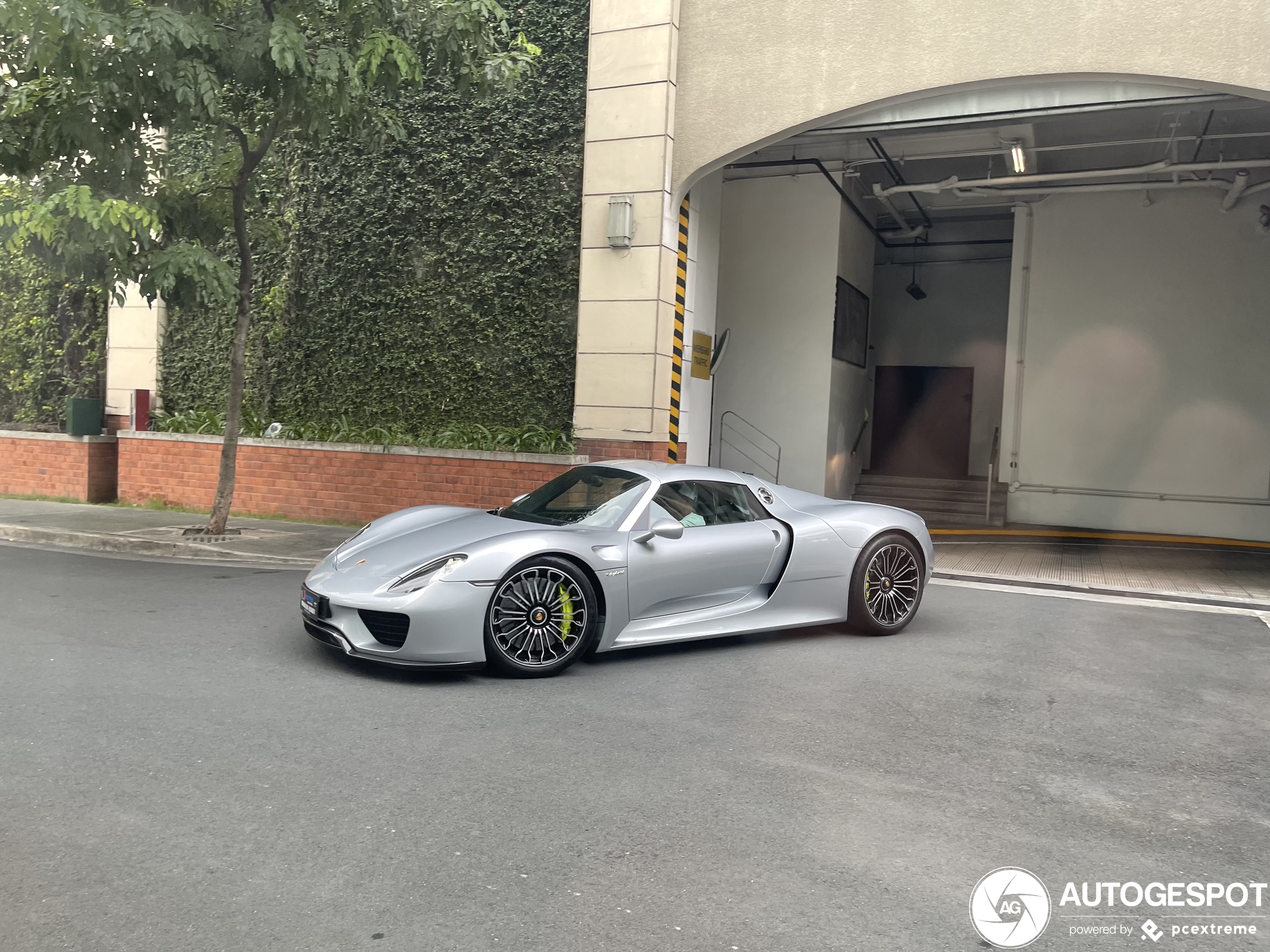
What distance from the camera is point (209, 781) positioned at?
3.99m

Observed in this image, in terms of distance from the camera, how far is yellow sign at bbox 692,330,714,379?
13.0 metres

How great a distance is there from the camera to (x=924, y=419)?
20.7m

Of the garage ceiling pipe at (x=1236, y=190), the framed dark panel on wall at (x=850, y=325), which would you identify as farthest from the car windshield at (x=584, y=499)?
the garage ceiling pipe at (x=1236, y=190)

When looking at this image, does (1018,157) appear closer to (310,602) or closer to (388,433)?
(388,433)

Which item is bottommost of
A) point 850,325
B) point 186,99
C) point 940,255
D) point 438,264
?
point 850,325

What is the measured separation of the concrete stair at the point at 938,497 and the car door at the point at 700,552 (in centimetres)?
1015

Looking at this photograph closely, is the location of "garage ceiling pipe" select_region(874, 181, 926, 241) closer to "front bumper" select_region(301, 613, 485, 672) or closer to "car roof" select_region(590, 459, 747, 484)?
"car roof" select_region(590, 459, 747, 484)

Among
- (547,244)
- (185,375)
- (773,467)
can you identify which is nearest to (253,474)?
(185,375)

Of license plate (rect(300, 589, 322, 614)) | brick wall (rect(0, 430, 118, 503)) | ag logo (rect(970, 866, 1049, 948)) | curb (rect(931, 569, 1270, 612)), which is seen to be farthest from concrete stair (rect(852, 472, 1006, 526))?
ag logo (rect(970, 866, 1049, 948))

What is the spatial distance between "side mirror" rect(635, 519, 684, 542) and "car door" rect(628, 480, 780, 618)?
28 mm

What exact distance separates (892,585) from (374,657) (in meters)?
Result: 3.61

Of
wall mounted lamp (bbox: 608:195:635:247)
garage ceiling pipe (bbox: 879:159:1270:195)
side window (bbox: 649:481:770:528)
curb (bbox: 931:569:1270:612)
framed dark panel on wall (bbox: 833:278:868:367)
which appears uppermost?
garage ceiling pipe (bbox: 879:159:1270:195)

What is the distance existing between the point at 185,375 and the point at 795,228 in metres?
9.45

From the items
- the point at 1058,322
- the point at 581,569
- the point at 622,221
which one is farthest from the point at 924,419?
the point at 581,569
